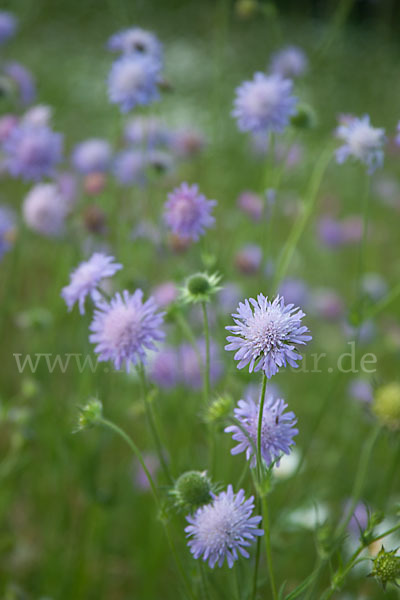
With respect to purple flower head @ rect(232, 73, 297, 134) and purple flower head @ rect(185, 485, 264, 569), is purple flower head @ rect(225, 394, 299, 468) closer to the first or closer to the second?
purple flower head @ rect(185, 485, 264, 569)

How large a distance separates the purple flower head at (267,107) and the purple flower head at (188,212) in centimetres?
29

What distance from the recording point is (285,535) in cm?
180

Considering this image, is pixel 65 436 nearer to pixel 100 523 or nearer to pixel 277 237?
pixel 100 523

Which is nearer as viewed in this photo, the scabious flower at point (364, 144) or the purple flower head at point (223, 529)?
the purple flower head at point (223, 529)

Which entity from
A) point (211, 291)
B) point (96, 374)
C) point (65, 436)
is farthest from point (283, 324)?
point (65, 436)

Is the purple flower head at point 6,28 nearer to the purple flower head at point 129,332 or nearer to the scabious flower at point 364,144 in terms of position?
the scabious flower at point 364,144

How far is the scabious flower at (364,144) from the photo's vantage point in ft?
3.90

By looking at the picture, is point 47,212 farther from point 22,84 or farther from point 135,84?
point 22,84

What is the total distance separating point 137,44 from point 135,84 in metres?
0.21

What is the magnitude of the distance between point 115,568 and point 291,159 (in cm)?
181

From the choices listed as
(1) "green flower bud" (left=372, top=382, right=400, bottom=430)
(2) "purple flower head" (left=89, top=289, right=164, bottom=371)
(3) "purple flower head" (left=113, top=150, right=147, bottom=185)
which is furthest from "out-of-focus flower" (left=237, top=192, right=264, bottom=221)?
(2) "purple flower head" (left=89, top=289, right=164, bottom=371)

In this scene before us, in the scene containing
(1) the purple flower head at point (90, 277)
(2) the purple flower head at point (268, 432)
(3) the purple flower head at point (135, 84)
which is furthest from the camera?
(3) the purple flower head at point (135, 84)

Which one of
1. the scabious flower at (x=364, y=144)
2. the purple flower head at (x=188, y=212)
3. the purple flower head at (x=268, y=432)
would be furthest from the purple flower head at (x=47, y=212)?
the purple flower head at (x=268, y=432)

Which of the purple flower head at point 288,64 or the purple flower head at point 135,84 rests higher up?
the purple flower head at point 288,64
